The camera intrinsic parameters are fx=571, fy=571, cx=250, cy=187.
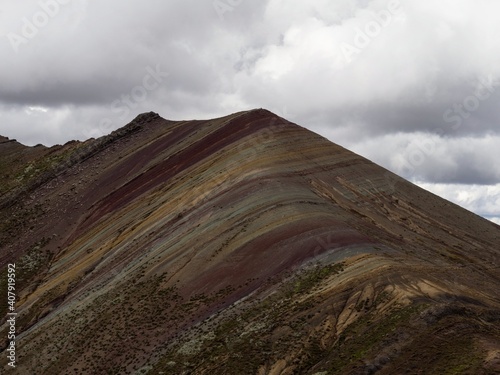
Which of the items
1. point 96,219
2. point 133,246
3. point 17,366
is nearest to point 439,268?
point 133,246

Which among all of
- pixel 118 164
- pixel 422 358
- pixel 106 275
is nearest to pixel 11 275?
pixel 106 275

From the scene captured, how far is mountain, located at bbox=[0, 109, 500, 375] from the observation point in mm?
32969

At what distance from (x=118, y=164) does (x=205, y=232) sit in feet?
114

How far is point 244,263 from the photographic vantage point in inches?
1768

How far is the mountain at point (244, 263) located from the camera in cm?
3297

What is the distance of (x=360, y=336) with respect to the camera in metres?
32.3

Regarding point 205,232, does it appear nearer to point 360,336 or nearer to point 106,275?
point 106,275

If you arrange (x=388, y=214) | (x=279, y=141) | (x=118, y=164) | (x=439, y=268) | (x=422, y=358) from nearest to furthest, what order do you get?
1. (x=422, y=358)
2. (x=439, y=268)
3. (x=388, y=214)
4. (x=279, y=141)
5. (x=118, y=164)

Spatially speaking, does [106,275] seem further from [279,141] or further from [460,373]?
[460,373]

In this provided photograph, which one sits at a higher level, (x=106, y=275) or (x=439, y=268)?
(x=106, y=275)

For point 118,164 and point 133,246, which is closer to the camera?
point 133,246

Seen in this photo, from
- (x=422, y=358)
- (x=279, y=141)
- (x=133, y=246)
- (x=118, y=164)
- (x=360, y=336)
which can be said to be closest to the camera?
(x=422, y=358)

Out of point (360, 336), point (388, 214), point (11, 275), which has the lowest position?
point (360, 336)

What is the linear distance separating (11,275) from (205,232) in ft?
84.9
